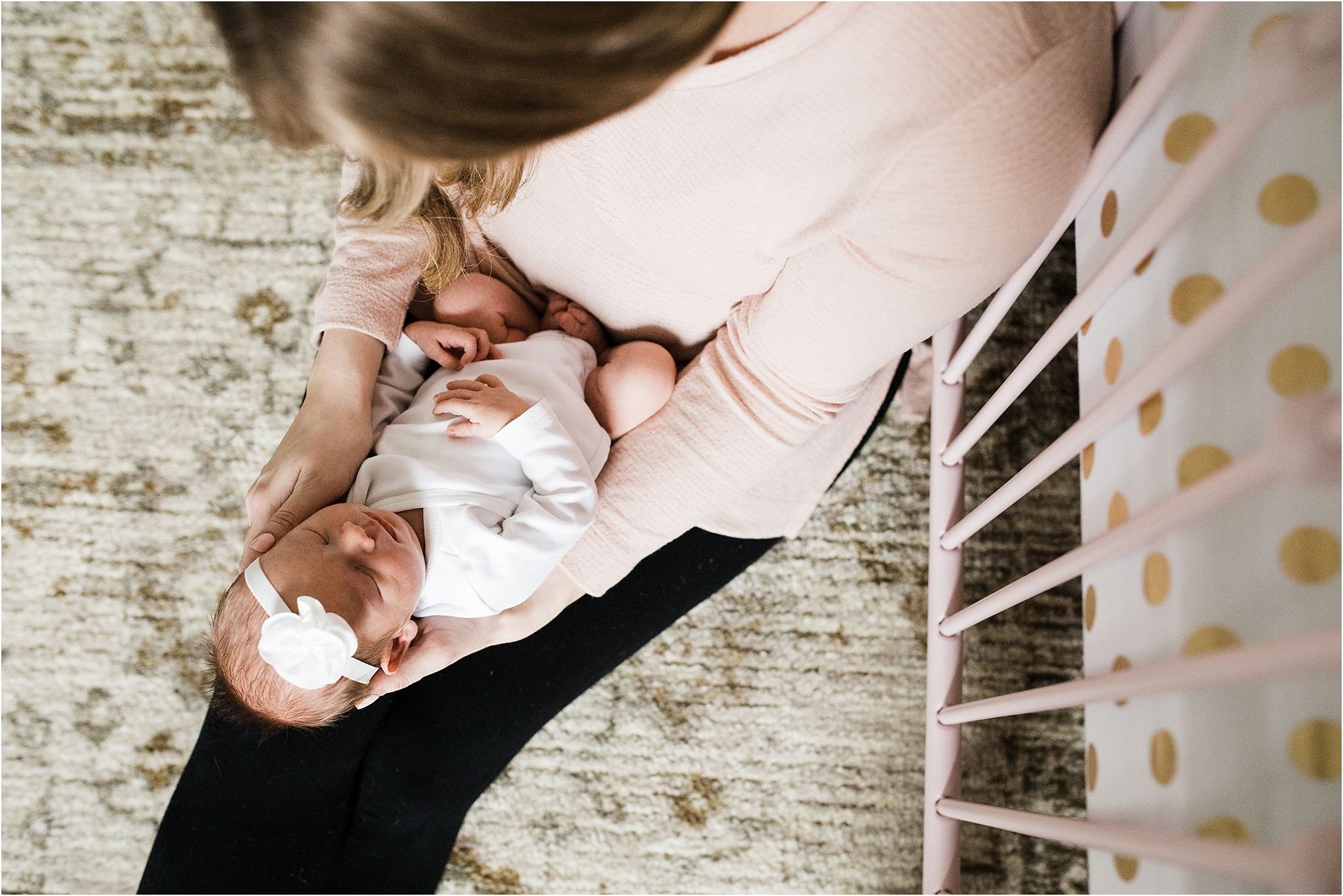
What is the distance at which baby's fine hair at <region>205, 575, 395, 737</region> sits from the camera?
64 centimetres

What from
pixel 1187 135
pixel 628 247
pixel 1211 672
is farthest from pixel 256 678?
pixel 1187 135

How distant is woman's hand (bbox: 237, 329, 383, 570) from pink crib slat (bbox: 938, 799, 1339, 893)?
63 centimetres

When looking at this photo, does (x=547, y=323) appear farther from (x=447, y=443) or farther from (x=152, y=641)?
(x=152, y=641)

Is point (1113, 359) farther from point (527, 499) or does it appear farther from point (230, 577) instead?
point (230, 577)

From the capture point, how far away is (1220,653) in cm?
38

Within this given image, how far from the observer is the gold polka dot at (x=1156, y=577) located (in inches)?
20.3

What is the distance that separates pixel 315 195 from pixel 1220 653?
115 centimetres

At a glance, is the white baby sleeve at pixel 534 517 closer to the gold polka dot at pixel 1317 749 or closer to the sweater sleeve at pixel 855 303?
the sweater sleeve at pixel 855 303

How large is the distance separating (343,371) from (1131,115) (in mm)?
643

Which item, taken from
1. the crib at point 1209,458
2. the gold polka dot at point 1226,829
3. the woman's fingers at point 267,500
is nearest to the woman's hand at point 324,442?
the woman's fingers at point 267,500

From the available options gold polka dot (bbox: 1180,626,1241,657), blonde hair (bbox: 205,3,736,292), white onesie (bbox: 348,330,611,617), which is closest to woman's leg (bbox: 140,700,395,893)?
white onesie (bbox: 348,330,611,617)

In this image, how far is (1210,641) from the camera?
47cm

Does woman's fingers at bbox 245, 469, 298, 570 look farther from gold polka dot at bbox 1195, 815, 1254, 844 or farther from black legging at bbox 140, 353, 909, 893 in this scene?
gold polka dot at bbox 1195, 815, 1254, 844

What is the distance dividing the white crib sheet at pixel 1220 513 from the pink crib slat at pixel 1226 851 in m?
0.04
